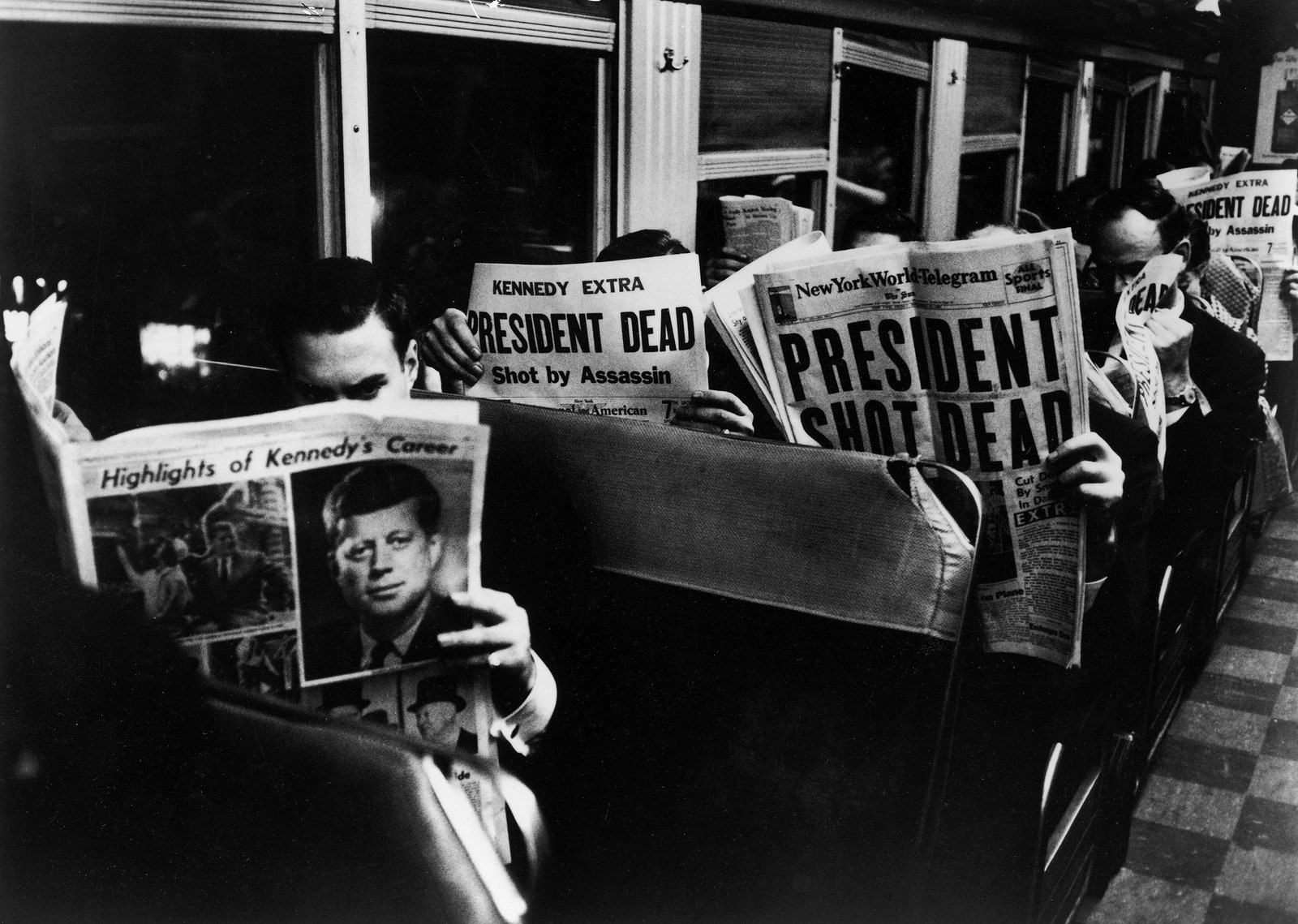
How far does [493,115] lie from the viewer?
293cm

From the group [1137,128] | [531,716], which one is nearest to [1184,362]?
[531,716]

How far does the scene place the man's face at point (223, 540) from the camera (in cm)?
118

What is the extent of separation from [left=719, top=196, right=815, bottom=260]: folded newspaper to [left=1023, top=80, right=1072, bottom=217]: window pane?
3.80 metres

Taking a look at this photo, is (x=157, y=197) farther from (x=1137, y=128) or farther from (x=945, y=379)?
(x=1137, y=128)

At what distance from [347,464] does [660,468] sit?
0.51m

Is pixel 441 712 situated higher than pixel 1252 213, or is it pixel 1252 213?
pixel 1252 213

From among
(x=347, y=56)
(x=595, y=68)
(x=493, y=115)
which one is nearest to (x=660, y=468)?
(x=347, y=56)

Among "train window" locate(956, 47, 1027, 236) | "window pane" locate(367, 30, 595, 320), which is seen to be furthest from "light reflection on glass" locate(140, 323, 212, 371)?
"train window" locate(956, 47, 1027, 236)

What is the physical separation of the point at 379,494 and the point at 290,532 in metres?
0.10

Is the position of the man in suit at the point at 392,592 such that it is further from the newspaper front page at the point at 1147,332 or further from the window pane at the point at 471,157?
the window pane at the point at 471,157

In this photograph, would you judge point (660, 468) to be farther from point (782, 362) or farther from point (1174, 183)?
point (1174, 183)

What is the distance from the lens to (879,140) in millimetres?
5027

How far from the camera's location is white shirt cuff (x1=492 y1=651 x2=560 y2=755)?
1.53m

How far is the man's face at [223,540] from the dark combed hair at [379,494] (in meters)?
0.09
